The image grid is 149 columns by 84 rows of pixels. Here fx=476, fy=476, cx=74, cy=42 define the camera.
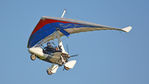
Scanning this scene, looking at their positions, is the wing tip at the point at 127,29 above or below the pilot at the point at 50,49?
above

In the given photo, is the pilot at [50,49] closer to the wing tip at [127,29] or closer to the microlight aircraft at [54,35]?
the microlight aircraft at [54,35]

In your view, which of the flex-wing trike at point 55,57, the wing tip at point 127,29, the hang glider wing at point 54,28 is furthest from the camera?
the flex-wing trike at point 55,57

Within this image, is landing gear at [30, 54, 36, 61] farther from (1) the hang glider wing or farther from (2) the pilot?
(2) the pilot

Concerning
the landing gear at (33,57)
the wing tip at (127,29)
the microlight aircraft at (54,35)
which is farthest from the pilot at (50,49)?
the wing tip at (127,29)

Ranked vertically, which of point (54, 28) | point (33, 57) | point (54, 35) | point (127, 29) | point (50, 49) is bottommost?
point (33, 57)

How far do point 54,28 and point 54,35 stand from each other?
833 mm

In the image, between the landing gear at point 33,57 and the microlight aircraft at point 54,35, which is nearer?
the microlight aircraft at point 54,35

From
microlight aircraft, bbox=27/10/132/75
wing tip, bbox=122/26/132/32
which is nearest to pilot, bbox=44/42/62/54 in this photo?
microlight aircraft, bbox=27/10/132/75

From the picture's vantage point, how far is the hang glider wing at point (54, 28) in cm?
3653

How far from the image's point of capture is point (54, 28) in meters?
38.0

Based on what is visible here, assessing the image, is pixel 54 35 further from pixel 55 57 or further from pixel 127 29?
pixel 127 29

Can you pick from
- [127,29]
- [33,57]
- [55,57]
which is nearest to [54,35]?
[55,57]

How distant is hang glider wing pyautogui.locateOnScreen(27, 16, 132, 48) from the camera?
36531 mm

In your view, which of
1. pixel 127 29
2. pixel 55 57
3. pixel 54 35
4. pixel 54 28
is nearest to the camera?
pixel 127 29
